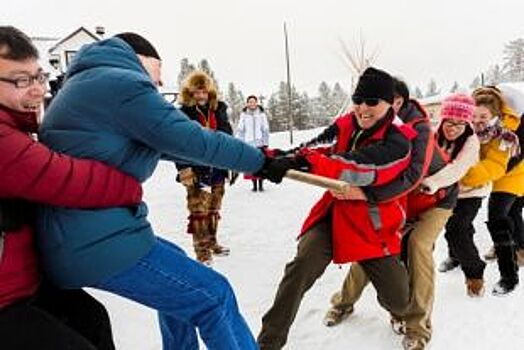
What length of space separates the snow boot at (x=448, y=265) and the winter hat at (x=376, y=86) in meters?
2.60

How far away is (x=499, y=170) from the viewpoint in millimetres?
4844

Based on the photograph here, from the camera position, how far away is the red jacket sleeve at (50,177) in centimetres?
193

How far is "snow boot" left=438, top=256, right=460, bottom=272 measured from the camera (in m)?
5.53

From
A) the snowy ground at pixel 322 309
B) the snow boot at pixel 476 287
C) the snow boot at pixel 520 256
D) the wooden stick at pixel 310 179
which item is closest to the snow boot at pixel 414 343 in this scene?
the snowy ground at pixel 322 309

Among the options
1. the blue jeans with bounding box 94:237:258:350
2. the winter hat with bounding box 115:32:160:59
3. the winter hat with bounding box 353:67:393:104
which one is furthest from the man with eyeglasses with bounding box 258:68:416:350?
the winter hat with bounding box 115:32:160:59

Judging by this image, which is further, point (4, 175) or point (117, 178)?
point (117, 178)

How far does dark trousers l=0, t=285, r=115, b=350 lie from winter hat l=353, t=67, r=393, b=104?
2067mm

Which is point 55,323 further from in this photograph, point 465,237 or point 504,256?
point 504,256

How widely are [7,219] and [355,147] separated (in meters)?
2.29

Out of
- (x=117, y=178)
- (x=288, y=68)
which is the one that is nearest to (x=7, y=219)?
(x=117, y=178)

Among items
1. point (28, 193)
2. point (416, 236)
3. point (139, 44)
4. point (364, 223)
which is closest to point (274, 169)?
point (139, 44)

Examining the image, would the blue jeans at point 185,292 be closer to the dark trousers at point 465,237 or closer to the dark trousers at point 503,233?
the dark trousers at point 465,237

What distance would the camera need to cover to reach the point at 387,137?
3.54 metres

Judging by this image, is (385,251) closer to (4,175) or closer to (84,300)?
(84,300)
